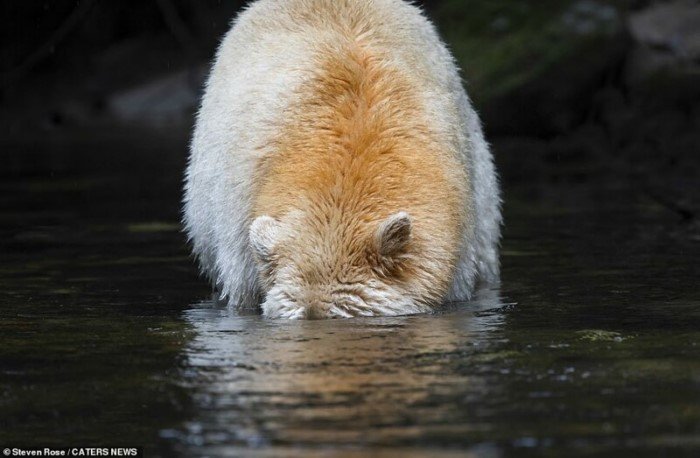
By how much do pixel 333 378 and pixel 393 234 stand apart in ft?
3.80

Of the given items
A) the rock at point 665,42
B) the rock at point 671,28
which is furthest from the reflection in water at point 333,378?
the rock at point 671,28

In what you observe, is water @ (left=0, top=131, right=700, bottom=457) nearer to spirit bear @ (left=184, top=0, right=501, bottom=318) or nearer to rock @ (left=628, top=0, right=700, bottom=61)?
spirit bear @ (left=184, top=0, right=501, bottom=318)

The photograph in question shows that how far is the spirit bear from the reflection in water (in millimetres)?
214

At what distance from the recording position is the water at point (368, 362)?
505 cm

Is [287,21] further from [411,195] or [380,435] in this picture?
[380,435]

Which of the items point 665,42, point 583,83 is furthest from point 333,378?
point 583,83

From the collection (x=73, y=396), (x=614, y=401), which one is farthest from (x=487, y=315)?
(x=73, y=396)

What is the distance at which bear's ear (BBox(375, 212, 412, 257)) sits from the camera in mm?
6863

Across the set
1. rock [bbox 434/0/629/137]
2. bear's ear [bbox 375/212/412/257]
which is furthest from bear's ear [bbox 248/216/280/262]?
rock [bbox 434/0/629/137]

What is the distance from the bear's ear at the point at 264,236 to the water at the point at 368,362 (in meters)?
0.38

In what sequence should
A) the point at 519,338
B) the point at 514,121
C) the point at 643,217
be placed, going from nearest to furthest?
the point at 519,338 < the point at 643,217 < the point at 514,121

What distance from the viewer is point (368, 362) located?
632 centimetres

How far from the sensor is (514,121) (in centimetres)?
1950

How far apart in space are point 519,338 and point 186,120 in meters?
21.0
